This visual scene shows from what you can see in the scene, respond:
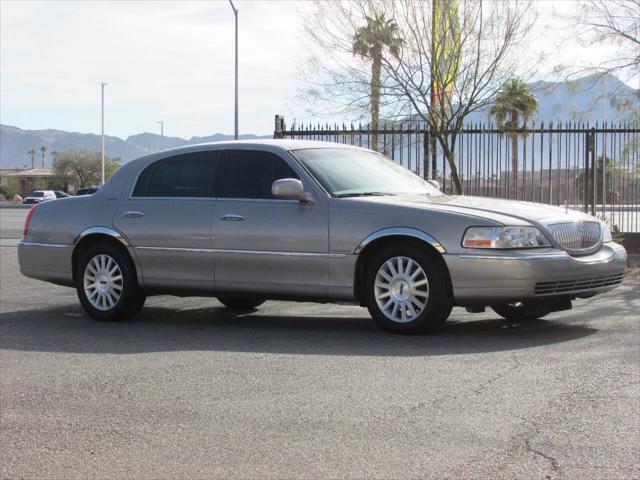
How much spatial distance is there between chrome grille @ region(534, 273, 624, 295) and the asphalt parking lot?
392 mm

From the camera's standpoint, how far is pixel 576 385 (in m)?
5.88

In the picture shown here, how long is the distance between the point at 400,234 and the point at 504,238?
83 cm

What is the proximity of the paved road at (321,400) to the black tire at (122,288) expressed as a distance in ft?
0.73

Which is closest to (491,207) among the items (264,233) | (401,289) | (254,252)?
(401,289)

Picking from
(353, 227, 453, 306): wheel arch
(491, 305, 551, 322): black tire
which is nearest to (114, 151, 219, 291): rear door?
(353, 227, 453, 306): wheel arch

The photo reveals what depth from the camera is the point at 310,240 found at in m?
8.16

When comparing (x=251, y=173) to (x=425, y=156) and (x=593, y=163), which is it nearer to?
(x=425, y=156)

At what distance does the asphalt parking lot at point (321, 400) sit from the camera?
4.45 meters

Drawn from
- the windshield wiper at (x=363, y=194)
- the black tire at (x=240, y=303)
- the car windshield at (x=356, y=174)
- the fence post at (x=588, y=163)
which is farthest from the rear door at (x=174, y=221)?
the fence post at (x=588, y=163)

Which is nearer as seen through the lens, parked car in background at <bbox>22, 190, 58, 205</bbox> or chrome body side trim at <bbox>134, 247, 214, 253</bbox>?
chrome body side trim at <bbox>134, 247, 214, 253</bbox>

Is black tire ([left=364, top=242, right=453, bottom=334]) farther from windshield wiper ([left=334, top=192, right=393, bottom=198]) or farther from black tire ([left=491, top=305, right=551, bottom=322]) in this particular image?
black tire ([left=491, top=305, right=551, bottom=322])

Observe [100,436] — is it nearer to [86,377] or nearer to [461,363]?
[86,377]

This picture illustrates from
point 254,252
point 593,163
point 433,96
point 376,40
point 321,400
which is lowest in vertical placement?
point 321,400

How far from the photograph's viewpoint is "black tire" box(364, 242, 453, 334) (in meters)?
7.63
